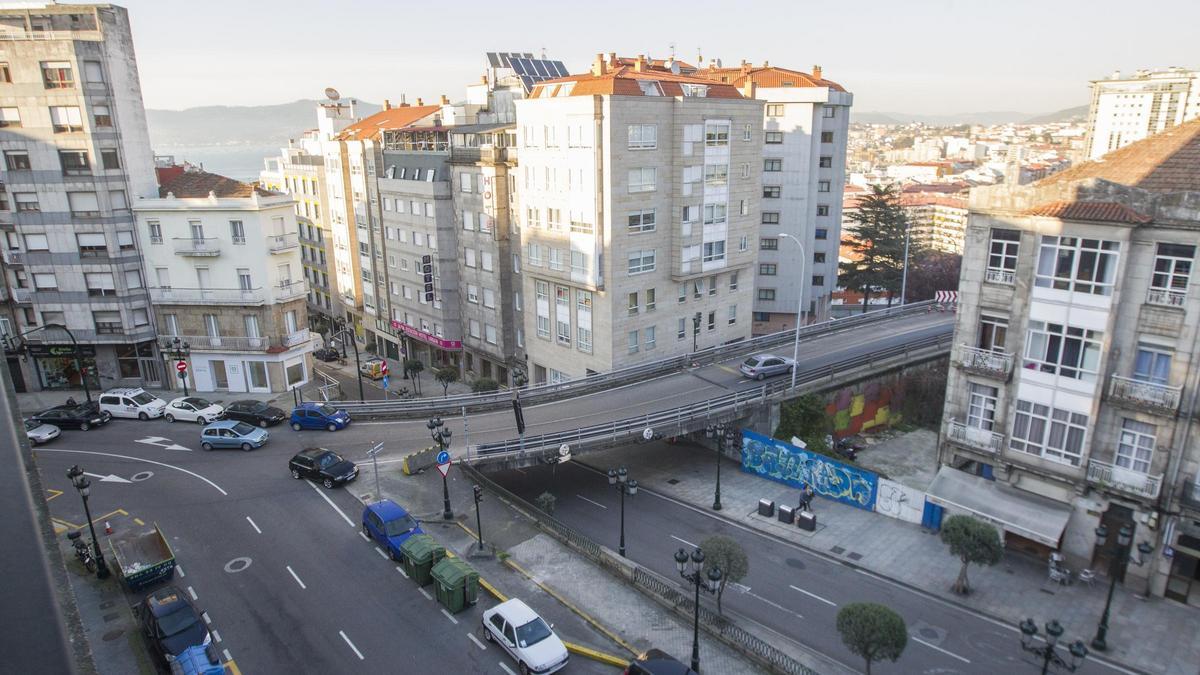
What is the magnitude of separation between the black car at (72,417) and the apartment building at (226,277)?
729cm

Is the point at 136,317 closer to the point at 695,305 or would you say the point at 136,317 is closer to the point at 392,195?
the point at 392,195

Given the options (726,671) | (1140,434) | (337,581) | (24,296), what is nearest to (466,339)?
(24,296)

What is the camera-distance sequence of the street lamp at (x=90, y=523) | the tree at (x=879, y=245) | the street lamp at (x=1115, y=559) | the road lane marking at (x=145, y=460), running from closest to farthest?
the street lamp at (x=1115, y=559), the street lamp at (x=90, y=523), the road lane marking at (x=145, y=460), the tree at (x=879, y=245)

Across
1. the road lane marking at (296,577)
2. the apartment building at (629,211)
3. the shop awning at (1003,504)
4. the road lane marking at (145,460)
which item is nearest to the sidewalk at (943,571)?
the shop awning at (1003,504)

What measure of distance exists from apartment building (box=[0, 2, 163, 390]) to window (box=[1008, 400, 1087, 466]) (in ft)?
172

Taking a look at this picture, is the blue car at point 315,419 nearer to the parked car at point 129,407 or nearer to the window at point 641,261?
the parked car at point 129,407

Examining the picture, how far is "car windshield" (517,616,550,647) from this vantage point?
21734 mm

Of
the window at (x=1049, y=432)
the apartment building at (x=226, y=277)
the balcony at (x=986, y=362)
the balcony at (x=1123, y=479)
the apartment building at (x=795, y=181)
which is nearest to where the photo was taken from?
the balcony at (x=1123, y=479)

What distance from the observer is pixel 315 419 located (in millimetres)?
40312

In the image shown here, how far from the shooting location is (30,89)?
42.7 meters

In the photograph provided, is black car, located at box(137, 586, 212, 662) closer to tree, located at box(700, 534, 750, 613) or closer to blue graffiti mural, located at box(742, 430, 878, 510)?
tree, located at box(700, 534, 750, 613)

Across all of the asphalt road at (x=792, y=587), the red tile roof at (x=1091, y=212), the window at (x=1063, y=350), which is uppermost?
the red tile roof at (x=1091, y=212)

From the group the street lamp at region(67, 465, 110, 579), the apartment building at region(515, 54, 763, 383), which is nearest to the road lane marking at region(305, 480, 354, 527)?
the street lamp at region(67, 465, 110, 579)

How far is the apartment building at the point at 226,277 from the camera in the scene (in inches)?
1809
